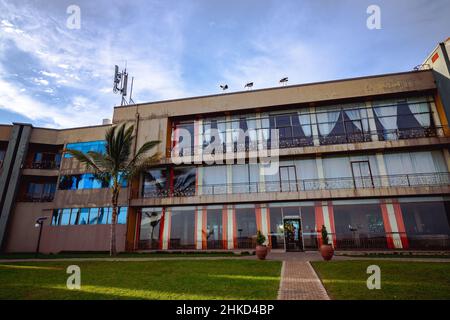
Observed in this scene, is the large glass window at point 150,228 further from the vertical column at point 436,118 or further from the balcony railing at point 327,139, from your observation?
the vertical column at point 436,118

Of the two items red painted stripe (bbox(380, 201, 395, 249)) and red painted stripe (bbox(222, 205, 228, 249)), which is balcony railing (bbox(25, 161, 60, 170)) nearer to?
red painted stripe (bbox(222, 205, 228, 249))

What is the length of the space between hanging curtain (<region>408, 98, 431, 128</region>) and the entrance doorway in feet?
39.8

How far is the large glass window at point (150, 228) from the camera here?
2002 cm

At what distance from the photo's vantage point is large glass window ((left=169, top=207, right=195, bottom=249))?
19484 mm

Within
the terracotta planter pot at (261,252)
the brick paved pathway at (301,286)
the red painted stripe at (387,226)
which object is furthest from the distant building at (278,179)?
the brick paved pathway at (301,286)

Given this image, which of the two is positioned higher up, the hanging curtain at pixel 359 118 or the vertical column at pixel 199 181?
the hanging curtain at pixel 359 118

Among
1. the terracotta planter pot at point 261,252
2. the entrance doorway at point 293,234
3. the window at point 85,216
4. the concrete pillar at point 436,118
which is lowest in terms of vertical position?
the terracotta planter pot at point 261,252

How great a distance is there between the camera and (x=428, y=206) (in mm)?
16984

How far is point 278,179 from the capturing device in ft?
64.4

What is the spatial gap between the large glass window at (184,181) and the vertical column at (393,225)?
47.3ft

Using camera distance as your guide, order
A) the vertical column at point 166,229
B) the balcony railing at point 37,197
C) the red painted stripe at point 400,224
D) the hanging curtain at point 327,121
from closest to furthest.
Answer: the red painted stripe at point 400,224 < the vertical column at point 166,229 < the hanging curtain at point 327,121 < the balcony railing at point 37,197

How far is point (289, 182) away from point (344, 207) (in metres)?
4.29

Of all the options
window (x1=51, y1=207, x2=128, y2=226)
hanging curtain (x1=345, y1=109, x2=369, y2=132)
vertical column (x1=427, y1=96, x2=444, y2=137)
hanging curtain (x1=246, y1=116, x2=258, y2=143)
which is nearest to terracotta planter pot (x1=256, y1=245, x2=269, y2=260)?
hanging curtain (x1=246, y1=116, x2=258, y2=143)
